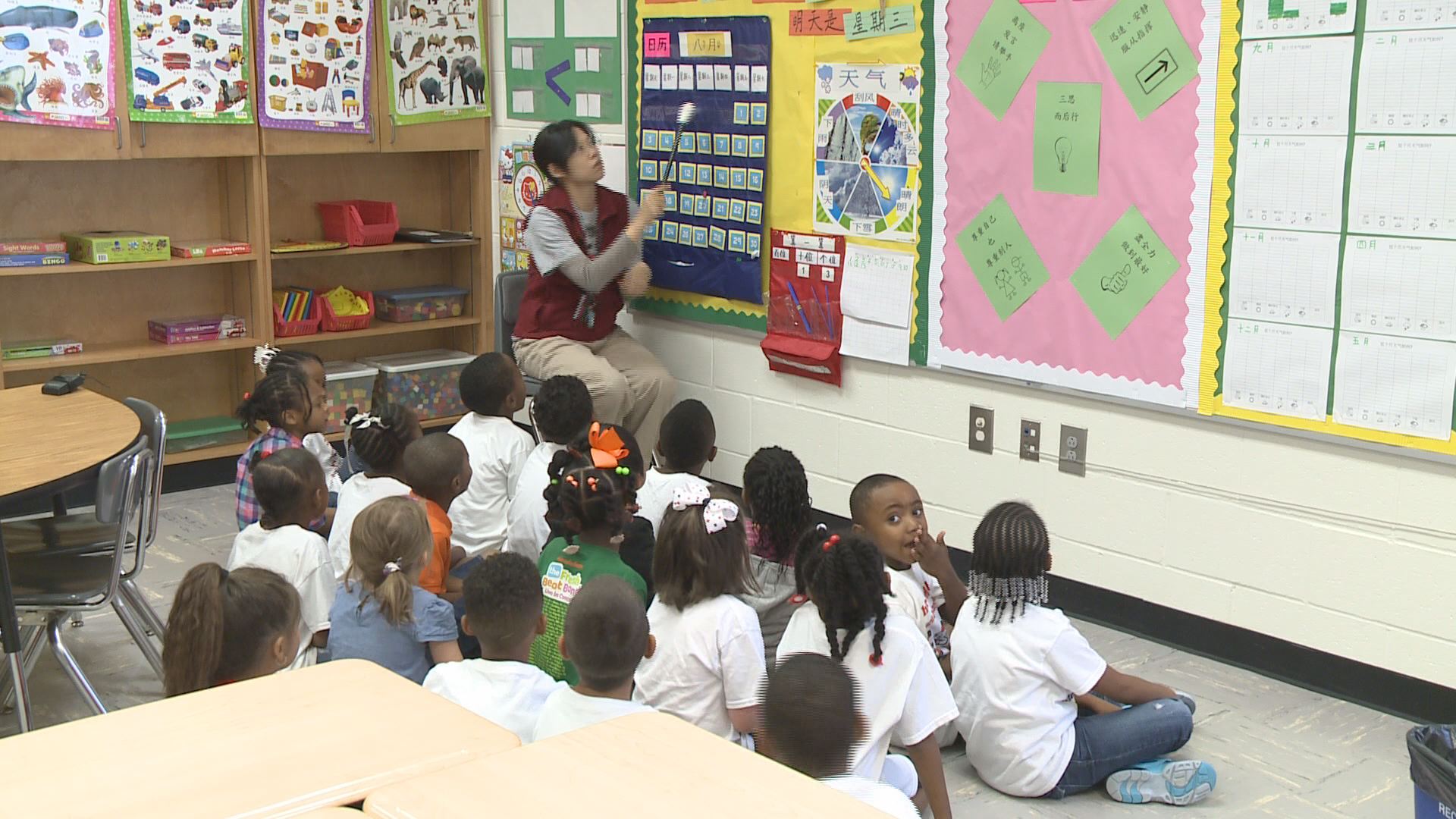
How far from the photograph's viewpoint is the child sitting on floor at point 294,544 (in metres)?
2.93

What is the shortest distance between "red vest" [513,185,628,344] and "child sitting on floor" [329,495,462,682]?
2.20m

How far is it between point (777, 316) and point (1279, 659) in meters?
1.88

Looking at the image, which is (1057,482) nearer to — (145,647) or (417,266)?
(145,647)

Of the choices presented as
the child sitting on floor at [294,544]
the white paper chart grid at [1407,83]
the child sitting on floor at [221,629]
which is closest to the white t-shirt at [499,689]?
the child sitting on floor at [221,629]

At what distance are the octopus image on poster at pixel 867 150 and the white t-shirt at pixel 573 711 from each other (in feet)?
7.59

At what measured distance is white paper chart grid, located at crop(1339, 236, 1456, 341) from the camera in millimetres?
3008

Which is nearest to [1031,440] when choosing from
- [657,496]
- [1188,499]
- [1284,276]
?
[1188,499]

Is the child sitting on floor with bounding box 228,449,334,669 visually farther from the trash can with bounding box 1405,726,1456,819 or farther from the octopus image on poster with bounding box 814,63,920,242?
the trash can with bounding box 1405,726,1456,819

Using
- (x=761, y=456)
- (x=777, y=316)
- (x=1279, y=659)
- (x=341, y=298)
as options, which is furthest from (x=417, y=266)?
(x=1279, y=659)

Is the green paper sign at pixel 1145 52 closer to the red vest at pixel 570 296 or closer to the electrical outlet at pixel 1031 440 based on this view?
the electrical outlet at pixel 1031 440

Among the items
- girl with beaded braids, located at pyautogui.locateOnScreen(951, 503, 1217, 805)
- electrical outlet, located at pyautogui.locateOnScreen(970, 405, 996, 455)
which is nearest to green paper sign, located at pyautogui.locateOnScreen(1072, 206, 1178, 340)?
electrical outlet, located at pyautogui.locateOnScreen(970, 405, 996, 455)

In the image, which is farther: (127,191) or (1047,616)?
(127,191)

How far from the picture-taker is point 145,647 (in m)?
3.39

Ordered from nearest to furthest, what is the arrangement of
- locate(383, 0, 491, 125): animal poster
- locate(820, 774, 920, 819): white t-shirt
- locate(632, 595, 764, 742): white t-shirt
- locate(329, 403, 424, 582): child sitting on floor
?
locate(820, 774, 920, 819): white t-shirt, locate(632, 595, 764, 742): white t-shirt, locate(329, 403, 424, 582): child sitting on floor, locate(383, 0, 491, 125): animal poster
